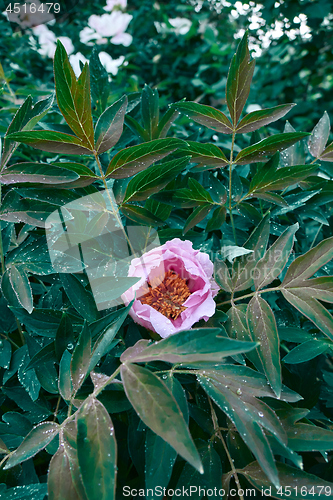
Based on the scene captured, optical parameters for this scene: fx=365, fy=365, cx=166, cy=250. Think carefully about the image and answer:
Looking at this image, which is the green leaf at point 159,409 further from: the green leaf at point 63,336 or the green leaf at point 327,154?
the green leaf at point 327,154

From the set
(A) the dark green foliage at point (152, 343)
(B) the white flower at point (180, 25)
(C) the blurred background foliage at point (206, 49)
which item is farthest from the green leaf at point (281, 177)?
(B) the white flower at point (180, 25)

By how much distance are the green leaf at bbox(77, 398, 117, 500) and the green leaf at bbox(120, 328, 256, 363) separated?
5 centimetres

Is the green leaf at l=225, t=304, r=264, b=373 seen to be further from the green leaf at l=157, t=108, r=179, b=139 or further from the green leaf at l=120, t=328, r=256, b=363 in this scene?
the green leaf at l=157, t=108, r=179, b=139

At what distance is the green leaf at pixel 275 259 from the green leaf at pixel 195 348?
0.14 meters

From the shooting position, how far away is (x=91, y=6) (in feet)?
5.85

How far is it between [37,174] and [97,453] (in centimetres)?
28

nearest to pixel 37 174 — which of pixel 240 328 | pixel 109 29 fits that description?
pixel 240 328

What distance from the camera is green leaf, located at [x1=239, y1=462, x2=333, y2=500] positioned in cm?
32

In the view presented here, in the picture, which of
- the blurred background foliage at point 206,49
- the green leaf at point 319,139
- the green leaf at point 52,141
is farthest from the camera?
the blurred background foliage at point 206,49

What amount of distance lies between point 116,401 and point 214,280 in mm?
172

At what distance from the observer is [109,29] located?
1.43 metres

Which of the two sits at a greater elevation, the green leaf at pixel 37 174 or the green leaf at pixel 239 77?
the green leaf at pixel 239 77

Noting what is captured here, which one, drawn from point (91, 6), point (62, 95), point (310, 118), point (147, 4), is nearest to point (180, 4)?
point (147, 4)

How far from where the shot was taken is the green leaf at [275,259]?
1.26ft
